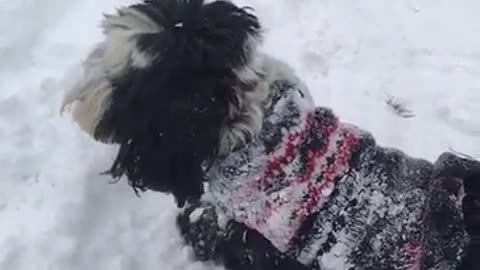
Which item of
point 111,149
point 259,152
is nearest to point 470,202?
point 259,152

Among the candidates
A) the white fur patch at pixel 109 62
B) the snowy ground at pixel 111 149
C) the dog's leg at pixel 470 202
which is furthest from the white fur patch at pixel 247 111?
the snowy ground at pixel 111 149

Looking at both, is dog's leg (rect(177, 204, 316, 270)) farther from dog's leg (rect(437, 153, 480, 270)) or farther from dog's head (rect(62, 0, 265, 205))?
dog's leg (rect(437, 153, 480, 270))

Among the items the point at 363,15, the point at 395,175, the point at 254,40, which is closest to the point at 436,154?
the point at 363,15

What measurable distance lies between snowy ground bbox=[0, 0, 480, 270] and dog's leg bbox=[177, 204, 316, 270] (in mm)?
61

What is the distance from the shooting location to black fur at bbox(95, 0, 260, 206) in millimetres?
2393

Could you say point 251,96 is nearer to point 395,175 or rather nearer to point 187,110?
point 187,110

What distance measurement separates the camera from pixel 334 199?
2492 millimetres

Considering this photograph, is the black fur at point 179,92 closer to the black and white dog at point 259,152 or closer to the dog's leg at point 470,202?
the black and white dog at point 259,152

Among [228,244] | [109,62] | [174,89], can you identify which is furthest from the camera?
[228,244]

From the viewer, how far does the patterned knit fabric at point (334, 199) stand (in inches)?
97.1

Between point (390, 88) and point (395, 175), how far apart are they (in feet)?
5.13

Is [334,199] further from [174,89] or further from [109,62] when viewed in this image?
[109,62]

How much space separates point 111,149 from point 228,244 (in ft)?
2.21

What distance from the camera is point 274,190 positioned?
2.48 m
